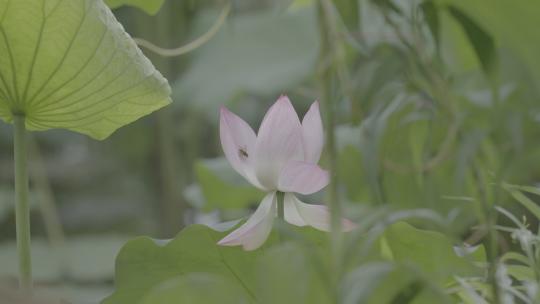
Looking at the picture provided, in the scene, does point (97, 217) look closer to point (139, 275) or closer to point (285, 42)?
point (285, 42)

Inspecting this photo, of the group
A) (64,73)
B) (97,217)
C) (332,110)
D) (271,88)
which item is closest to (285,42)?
(271,88)

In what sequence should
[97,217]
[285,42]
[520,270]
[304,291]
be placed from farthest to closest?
1. [97,217]
2. [285,42]
3. [520,270]
4. [304,291]

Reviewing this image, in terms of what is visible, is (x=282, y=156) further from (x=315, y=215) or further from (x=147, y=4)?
(x=147, y=4)

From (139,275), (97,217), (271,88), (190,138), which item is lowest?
(97,217)

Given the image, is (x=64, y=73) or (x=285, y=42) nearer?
(x=64, y=73)

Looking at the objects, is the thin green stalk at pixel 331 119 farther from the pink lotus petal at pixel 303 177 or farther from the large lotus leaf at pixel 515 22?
the large lotus leaf at pixel 515 22

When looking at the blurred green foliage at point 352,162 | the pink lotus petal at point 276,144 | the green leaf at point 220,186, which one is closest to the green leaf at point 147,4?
the blurred green foliage at point 352,162
